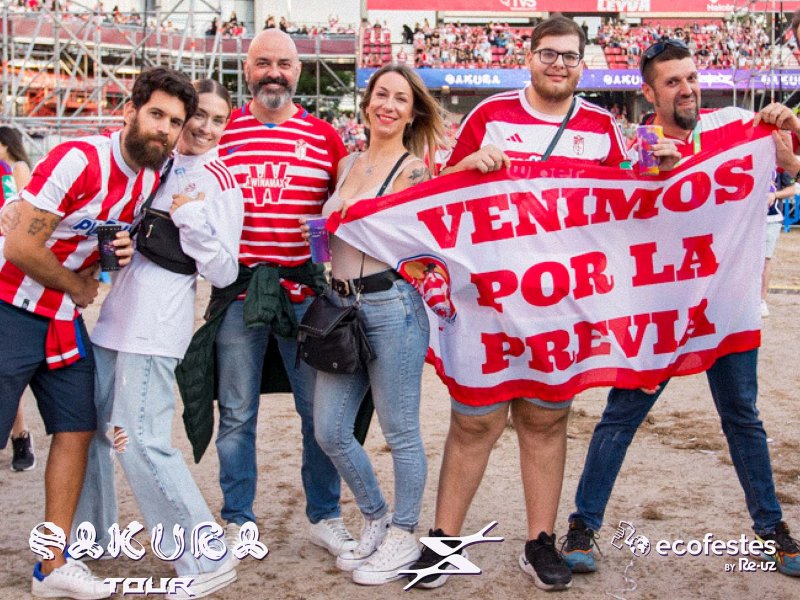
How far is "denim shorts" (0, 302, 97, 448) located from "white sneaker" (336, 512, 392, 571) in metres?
1.08

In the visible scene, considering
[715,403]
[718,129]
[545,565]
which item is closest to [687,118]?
[718,129]

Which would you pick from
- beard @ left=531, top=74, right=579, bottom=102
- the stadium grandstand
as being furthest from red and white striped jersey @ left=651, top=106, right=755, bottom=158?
the stadium grandstand

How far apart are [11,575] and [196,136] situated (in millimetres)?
1822

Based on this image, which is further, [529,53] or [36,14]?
[36,14]

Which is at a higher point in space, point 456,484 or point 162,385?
point 162,385

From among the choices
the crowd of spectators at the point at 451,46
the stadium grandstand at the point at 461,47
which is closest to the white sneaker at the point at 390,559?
the stadium grandstand at the point at 461,47

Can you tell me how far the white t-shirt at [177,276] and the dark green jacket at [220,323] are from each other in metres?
0.14

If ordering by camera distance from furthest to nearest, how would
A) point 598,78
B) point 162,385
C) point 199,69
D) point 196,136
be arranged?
point 598,78 → point 199,69 → point 196,136 → point 162,385

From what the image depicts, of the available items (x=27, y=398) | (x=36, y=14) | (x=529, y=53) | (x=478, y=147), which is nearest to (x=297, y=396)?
(x=478, y=147)

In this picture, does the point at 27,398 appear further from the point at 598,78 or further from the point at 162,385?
the point at 598,78

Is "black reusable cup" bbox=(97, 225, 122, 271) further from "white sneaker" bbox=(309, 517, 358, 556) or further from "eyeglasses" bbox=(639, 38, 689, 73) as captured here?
"eyeglasses" bbox=(639, 38, 689, 73)

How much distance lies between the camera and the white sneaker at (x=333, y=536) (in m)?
3.87

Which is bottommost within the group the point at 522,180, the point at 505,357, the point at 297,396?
the point at 297,396

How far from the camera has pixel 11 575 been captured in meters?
3.67
